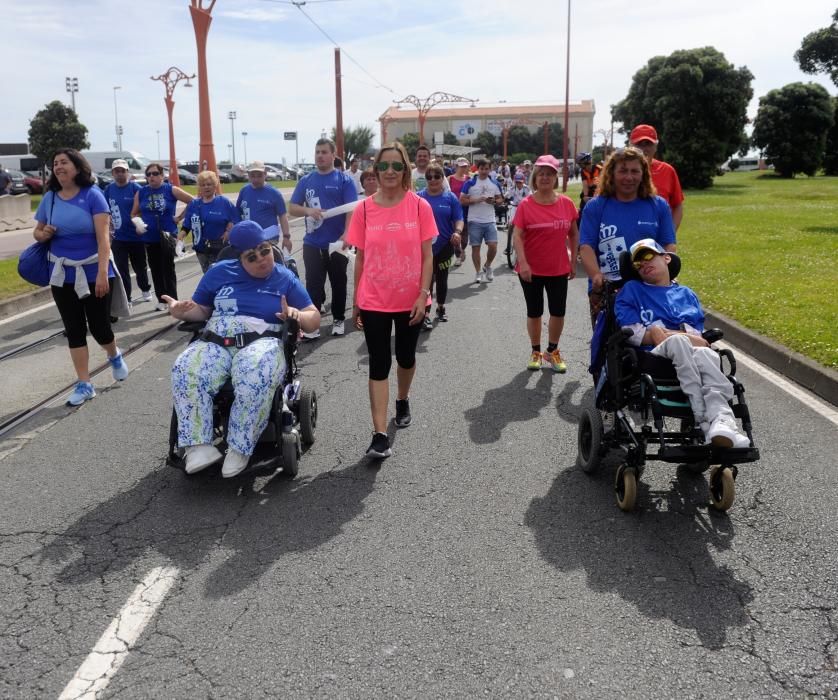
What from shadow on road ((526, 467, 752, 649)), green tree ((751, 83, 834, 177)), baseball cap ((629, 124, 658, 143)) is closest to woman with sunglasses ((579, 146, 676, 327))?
baseball cap ((629, 124, 658, 143))

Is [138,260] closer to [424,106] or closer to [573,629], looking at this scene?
[573,629]

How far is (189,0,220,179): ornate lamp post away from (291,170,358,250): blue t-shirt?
1367 centimetres

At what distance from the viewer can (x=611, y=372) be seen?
4.44m

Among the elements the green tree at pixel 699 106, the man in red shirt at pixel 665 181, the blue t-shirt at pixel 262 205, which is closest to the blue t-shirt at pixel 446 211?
the blue t-shirt at pixel 262 205

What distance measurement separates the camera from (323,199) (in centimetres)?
886

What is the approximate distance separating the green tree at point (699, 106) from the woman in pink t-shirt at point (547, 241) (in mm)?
32491

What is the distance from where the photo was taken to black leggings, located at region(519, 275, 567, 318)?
23.3 feet

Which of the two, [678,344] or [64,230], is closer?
[678,344]

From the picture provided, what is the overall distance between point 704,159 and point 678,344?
36561 mm

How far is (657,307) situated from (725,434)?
3.35 feet

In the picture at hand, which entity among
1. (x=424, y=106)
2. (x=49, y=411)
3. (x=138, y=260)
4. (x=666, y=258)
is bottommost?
(x=49, y=411)

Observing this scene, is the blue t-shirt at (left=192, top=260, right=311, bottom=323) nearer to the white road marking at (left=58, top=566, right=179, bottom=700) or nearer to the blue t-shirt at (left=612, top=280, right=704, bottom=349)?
the white road marking at (left=58, top=566, right=179, bottom=700)

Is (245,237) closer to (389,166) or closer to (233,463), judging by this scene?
(389,166)

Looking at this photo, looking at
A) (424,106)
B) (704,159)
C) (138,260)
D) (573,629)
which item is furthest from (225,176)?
(573,629)
